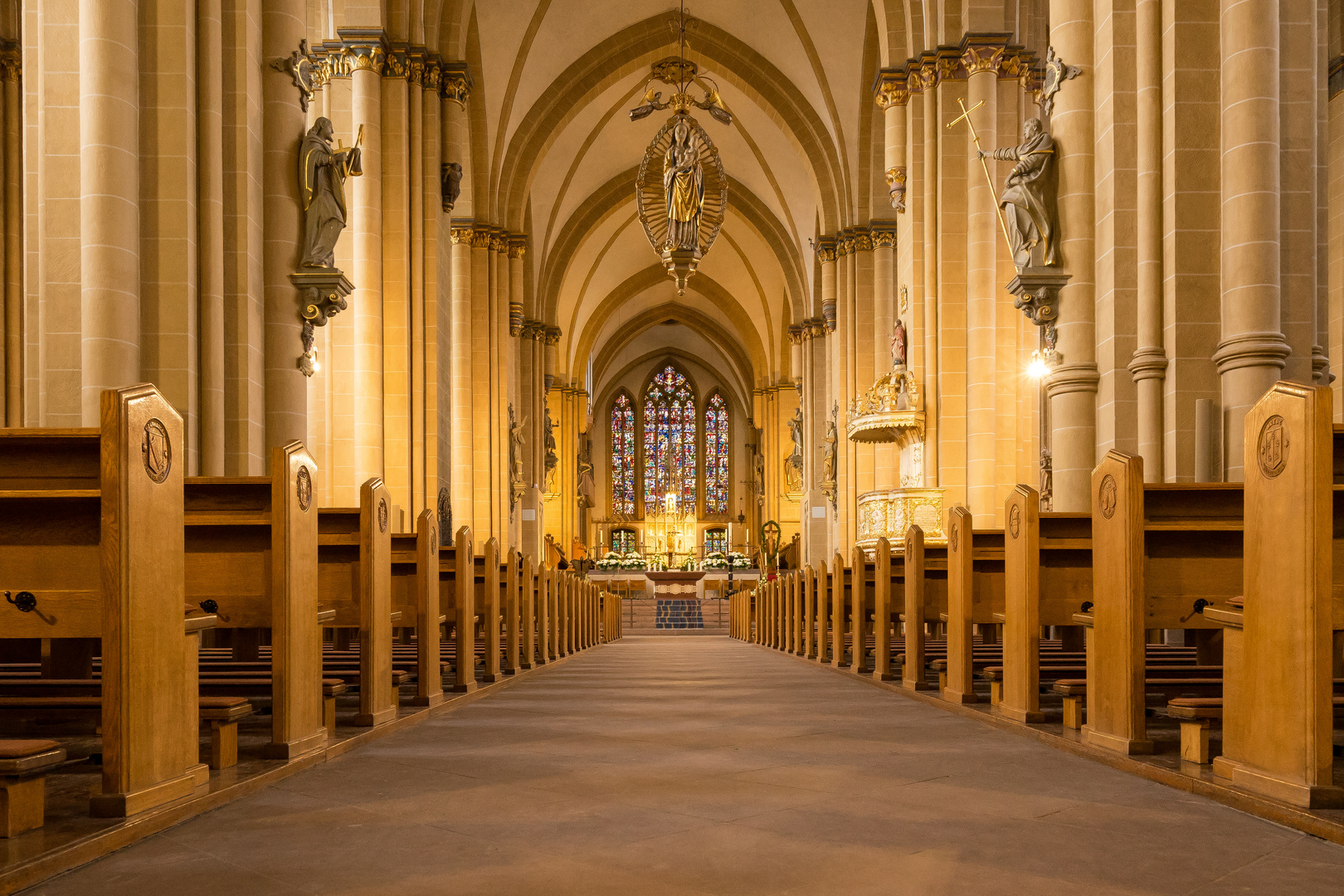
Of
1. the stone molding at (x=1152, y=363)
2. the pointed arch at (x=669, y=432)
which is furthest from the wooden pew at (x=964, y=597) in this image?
the pointed arch at (x=669, y=432)

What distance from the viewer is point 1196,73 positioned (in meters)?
7.99

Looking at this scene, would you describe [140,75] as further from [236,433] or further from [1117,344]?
[1117,344]

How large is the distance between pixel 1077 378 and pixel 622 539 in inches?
1487

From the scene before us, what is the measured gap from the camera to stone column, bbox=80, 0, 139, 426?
23.6ft

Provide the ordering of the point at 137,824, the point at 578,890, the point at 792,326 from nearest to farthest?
1. the point at 578,890
2. the point at 137,824
3. the point at 792,326

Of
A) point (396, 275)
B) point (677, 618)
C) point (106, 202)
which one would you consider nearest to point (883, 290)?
point (677, 618)

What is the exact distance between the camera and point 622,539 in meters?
46.2

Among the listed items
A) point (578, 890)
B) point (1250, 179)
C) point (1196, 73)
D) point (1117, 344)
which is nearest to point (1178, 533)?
point (578, 890)

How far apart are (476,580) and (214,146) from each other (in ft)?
12.5

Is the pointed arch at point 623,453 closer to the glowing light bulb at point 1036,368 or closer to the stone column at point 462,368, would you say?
the stone column at point 462,368

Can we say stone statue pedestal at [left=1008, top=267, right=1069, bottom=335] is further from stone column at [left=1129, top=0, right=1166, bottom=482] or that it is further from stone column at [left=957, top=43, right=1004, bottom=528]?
stone column at [left=957, top=43, right=1004, bottom=528]

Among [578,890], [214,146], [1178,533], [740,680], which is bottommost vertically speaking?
[740,680]

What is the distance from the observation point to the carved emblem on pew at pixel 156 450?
3221 millimetres

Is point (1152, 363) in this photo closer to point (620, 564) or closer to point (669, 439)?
point (620, 564)
